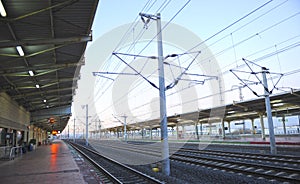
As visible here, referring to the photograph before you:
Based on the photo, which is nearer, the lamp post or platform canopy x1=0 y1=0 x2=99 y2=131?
platform canopy x1=0 y1=0 x2=99 y2=131

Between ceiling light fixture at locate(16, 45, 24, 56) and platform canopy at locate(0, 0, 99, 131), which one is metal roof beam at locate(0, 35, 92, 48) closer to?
platform canopy at locate(0, 0, 99, 131)

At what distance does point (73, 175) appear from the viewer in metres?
9.67

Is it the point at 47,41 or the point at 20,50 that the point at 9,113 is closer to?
the point at 20,50

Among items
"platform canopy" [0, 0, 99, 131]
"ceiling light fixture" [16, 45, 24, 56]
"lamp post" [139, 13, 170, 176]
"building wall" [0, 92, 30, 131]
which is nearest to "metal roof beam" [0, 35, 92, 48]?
"platform canopy" [0, 0, 99, 131]

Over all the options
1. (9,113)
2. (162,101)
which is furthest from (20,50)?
(9,113)

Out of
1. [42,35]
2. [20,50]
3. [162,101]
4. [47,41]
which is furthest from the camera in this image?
[162,101]

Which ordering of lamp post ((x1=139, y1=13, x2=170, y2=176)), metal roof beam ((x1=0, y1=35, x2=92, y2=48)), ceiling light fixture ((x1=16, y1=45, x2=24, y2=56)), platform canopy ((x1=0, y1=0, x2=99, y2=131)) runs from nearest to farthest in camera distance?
platform canopy ((x1=0, y1=0, x2=99, y2=131)) → metal roof beam ((x1=0, y1=35, x2=92, y2=48)) → lamp post ((x1=139, y1=13, x2=170, y2=176)) → ceiling light fixture ((x1=16, y1=45, x2=24, y2=56))

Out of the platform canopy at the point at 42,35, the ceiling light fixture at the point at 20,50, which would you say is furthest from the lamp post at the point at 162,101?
the ceiling light fixture at the point at 20,50

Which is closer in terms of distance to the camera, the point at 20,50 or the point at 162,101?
the point at 20,50

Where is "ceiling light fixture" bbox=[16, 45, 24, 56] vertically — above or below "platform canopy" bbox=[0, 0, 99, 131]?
below

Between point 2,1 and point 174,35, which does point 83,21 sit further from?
point 174,35

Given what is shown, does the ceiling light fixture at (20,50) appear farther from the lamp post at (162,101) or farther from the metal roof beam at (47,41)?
the lamp post at (162,101)

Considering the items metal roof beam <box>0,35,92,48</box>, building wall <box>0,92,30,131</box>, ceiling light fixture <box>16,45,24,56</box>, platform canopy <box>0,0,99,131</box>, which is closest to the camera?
platform canopy <box>0,0,99,131</box>

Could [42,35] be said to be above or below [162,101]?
above
